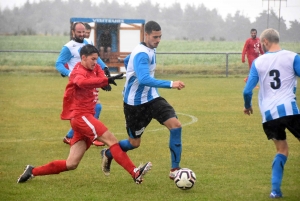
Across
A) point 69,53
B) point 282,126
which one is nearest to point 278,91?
point 282,126

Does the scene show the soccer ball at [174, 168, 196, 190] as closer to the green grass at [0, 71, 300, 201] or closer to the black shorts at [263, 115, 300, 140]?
the green grass at [0, 71, 300, 201]

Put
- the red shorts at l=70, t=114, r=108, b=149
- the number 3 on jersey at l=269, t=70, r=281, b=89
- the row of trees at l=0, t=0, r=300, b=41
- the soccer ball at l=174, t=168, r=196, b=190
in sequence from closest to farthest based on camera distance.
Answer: the number 3 on jersey at l=269, t=70, r=281, b=89 < the soccer ball at l=174, t=168, r=196, b=190 < the red shorts at l=70, t=114, r=108, b=149 < the row of trees at l=0, t=0, r=300, b=41

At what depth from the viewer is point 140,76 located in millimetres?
7309

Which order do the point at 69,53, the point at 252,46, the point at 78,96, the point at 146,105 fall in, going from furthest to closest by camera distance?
the point at 252,46
the point at 69,53
the point at 146,105
the point at 78,96

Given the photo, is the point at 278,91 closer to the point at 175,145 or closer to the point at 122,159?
the point at 175,145

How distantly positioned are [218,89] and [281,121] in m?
15.0

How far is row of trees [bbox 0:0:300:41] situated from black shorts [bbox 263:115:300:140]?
170 ft

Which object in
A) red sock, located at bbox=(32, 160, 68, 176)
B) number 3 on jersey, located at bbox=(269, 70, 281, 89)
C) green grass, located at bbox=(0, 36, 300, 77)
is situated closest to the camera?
number 3 on jersey, located at bbox=(269, 70, 281, 89)

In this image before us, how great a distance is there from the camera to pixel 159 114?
7652 mm

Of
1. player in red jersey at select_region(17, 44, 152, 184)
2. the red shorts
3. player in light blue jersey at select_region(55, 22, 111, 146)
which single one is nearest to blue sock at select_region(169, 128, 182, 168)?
player in red jersey at select_region(17, 44, 152, 184)

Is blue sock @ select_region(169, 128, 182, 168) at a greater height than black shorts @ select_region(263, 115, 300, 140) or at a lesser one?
lesser

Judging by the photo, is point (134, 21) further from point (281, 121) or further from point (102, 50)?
point (281, 121)

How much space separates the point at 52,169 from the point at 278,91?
2778 mm

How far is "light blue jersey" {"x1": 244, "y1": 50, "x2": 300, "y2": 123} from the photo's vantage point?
21.4 ft
